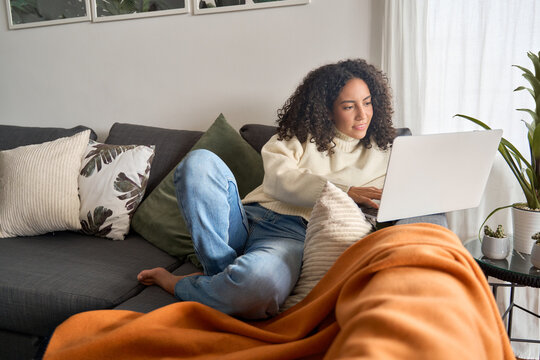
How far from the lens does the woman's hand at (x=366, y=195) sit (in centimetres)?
125

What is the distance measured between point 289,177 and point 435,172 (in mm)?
483

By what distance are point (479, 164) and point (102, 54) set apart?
2.03m

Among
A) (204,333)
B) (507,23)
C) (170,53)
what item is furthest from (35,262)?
(507,23)

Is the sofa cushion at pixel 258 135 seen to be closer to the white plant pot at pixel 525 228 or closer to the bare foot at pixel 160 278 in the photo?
the bare foot at pixel 160 278

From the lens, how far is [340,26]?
5.87ft

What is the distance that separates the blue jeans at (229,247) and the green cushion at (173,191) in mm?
331

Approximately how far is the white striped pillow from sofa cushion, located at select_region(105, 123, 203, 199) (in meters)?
0.98

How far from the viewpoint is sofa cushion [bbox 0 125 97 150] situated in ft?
6.91

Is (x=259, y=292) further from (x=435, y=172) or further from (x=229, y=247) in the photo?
(x=435, y=172)

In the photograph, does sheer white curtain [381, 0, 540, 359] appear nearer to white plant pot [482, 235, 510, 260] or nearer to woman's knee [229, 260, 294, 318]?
white plant pot [482, 235, 510, 260]

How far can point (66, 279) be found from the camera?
1281 mm

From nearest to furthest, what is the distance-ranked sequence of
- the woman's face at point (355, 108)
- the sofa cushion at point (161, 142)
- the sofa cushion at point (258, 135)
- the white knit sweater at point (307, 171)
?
1. the white knit sweater at point (307, 171)
2. the woman's face at point (355, 108)
3. the sofa cushion at point (258, 135)
4. the sofa cushion at point (161, 142)

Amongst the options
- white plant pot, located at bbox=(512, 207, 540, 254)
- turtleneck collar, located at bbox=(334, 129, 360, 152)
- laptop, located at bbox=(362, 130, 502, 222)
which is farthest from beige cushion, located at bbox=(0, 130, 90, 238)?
white plant pot, located at bbox=(512, 207, 540, 254)

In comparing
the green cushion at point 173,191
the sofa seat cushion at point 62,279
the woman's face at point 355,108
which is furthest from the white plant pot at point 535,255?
the sofa seat cushion at point 62,279
